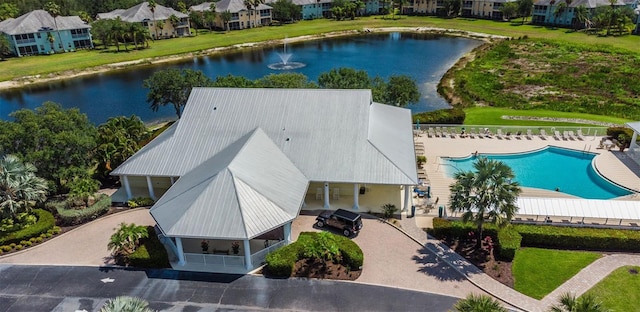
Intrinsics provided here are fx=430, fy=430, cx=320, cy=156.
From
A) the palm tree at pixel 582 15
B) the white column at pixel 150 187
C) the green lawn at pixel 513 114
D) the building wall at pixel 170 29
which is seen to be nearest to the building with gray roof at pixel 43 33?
the building wall at pixel 170 29

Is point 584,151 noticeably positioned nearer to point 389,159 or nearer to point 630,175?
point 630,175

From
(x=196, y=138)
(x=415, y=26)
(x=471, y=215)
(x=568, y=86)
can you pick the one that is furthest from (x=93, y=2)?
(x=471, y=215)

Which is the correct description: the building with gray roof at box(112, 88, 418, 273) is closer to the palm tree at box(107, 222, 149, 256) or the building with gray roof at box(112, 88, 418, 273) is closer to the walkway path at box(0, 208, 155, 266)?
the palm tree at box(107, 222, 149, 256)

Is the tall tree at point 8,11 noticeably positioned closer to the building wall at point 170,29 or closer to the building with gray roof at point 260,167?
the building wall at point 170,29

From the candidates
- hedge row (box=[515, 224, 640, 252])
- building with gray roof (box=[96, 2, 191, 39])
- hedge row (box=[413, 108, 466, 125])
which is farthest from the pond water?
hedge row (box=[515, 224, 640, 252])

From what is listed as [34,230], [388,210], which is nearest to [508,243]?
[388,210]

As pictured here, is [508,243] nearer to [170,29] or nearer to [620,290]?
[620,290]
